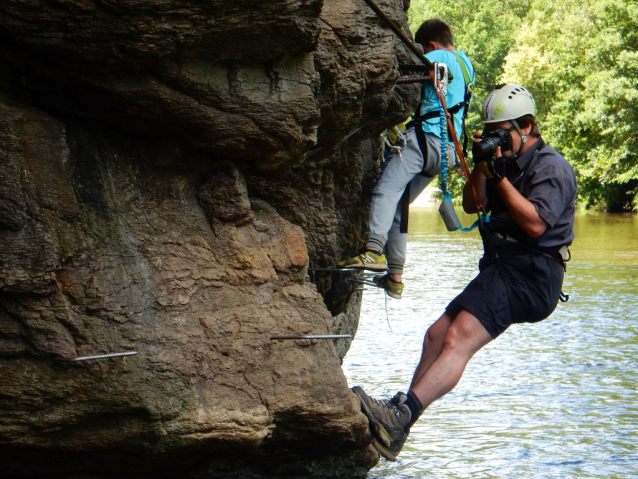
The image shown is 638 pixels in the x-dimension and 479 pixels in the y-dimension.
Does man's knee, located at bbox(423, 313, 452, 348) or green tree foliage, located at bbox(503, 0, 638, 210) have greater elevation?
green tree foliage, located at bbox(503, 0, 638, 210)

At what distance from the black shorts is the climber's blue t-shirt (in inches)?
48.2

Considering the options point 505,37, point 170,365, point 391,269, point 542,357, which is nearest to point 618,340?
point 542,357

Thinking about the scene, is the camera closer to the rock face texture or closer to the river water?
the rock face texture

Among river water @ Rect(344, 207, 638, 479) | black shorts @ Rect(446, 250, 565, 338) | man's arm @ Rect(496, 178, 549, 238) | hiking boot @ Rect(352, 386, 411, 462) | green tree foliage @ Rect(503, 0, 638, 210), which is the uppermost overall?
green tree foliage @ Rect(503, 0, 638, 210)

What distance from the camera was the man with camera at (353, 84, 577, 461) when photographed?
5.02m

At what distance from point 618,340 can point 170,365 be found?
651 centimetres

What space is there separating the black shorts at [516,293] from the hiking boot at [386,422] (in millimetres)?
759

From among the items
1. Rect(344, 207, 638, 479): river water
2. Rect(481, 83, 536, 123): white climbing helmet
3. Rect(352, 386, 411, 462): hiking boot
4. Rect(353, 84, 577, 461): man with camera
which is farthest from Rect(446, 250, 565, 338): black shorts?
Rect(344, 207, 638, 479): river water

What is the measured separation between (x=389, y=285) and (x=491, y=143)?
140cm

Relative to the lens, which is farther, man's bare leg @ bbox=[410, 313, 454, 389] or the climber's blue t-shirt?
the climber's blue t-shirt

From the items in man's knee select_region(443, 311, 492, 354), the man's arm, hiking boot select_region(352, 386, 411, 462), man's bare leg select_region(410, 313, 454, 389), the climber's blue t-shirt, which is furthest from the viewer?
the climber's blue t-shirt

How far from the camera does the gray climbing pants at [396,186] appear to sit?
19.1 feet

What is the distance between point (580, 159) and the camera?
120 ft

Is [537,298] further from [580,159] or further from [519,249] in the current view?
[580,159]
